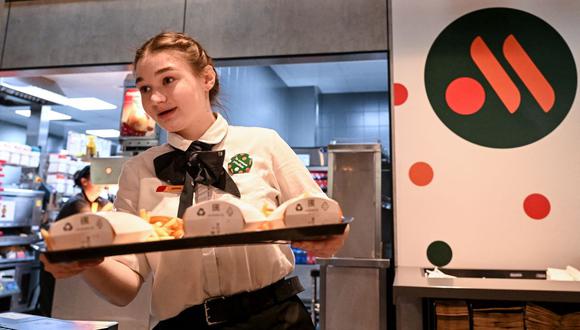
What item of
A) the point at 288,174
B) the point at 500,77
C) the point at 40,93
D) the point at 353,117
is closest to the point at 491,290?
the point at 288,174

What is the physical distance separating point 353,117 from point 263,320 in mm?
6671

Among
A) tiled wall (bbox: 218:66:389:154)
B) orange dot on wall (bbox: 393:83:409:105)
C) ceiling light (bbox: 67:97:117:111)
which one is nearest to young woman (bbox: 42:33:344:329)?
orange dot on wall (bbox: 393:83:409:105)

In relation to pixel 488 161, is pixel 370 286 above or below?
below

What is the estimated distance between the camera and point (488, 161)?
2.54 meters

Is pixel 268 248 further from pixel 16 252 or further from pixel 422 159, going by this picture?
pixel 16 252

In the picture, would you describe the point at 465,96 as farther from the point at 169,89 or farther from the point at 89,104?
the point at 89,104

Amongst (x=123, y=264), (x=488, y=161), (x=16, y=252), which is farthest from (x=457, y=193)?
(x=16, y=252)

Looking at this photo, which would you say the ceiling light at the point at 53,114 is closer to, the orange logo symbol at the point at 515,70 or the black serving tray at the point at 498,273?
the orange logo symbol at the point at 515,70

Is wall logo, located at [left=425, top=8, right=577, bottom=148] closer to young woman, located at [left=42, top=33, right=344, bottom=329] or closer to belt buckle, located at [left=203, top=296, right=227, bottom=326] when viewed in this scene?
young woman, located at [left=42, top=33, right=344, bottom=329]

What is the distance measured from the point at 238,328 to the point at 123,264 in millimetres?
285

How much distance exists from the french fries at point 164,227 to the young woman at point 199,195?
10 centimetres

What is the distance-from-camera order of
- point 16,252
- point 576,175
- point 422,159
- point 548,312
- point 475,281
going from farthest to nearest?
A: point 16,252, point 422,159, point 576,175, point 475,281, point 548,312

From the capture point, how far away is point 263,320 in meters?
0.92

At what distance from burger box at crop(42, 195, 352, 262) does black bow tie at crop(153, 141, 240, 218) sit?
7.4 inches
